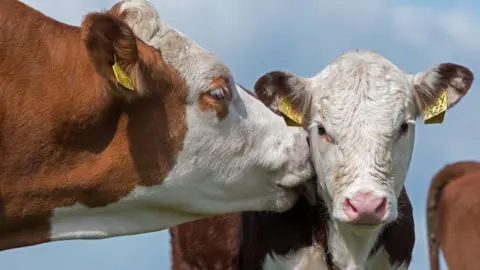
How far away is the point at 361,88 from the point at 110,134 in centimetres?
175

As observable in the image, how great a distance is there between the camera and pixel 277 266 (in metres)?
8.75

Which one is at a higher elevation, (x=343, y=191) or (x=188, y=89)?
(x=188, y=89)

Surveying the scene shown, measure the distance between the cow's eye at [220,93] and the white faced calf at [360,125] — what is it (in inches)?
19.3

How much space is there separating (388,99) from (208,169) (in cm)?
132

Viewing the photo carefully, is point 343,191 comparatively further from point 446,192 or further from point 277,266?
point 446,192

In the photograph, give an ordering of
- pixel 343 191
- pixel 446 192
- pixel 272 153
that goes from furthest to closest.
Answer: pixel 446 192, pixel 272 153, pixel 343 191

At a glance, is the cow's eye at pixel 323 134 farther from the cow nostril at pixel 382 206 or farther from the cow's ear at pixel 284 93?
the cow nostril at pixel 382 206

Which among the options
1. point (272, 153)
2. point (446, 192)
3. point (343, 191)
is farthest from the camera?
point (446, 192)

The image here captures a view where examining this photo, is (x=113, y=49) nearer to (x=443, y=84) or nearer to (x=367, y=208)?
(x=367, y=208)

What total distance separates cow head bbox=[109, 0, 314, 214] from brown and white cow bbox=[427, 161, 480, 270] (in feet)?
22.3

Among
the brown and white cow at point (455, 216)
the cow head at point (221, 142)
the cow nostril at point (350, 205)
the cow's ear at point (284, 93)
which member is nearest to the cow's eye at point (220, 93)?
the cow head at point (221, 142)

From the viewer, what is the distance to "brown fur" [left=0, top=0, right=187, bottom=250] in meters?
7.89

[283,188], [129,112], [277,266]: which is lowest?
[277,266]

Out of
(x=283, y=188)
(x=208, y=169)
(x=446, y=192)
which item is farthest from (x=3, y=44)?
(x=446, y=192)
